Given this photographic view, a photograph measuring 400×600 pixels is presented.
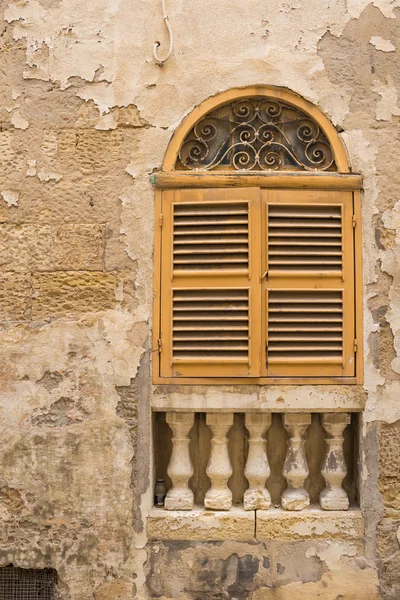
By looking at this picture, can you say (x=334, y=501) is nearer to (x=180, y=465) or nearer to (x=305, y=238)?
(x=180, y=465)

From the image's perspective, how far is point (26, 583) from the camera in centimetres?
370

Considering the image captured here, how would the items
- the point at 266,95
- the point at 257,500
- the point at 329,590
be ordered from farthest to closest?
the point at 266,95 → the point at 257,500 → the point at 329,590

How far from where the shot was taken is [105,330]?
12.2 feet

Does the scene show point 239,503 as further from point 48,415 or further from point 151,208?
point 151,208

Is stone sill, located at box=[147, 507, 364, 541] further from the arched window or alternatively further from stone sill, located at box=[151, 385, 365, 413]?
the arched window

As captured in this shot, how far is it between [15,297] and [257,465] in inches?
68.1

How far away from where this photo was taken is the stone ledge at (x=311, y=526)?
363 centimetres

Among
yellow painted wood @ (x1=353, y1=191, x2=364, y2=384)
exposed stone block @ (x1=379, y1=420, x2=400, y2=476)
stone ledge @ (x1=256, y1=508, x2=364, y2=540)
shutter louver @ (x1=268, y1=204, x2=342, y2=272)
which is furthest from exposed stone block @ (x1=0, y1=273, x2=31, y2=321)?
exposed stone block @ (x1=379, y1=420, x2=400, y2=476)

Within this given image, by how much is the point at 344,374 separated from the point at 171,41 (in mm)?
2203

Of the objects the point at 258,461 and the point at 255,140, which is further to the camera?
the point at 255,140

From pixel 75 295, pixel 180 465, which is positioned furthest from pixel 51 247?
pixel 180 465

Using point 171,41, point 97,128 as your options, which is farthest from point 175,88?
point 97,128

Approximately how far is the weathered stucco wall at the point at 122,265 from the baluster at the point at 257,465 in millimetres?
238

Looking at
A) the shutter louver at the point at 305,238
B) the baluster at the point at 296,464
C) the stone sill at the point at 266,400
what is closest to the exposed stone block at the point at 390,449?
the stone sill at the point at 266,400
